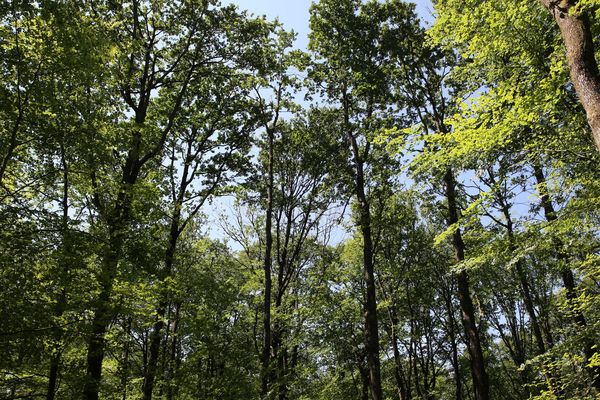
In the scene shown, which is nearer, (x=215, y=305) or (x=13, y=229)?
(x=13, y=229)

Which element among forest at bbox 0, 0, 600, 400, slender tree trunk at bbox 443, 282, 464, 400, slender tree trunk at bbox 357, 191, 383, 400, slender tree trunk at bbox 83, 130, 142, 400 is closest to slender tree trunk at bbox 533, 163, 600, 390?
forest at bbox 0, 0, 600, 400

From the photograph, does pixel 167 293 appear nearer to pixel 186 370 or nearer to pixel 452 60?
pixel 186 370

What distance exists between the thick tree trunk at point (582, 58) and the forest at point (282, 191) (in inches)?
0.9

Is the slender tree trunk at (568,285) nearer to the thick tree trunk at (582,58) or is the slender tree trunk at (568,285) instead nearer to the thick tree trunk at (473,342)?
the thick tree trunk at (473,342)

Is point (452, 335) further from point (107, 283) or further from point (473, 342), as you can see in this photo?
point (107, 283)

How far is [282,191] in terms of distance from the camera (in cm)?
1866

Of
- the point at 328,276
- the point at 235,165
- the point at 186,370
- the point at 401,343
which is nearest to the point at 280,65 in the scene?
the point at 235,165

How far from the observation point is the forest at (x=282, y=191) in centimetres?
666

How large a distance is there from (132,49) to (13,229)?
255 inches

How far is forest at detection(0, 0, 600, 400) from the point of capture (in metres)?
6.66

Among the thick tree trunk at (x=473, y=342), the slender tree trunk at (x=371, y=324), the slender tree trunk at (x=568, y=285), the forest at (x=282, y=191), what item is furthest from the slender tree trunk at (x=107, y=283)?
the slender tree trunk at (x=568, y=285)

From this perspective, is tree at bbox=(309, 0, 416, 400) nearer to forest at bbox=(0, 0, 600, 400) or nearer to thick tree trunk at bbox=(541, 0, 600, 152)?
forest at bbox=(0, 0, 600, 400)

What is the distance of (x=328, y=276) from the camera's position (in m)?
18.1

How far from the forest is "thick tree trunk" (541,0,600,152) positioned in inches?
0.9
